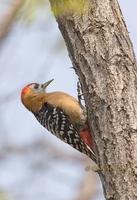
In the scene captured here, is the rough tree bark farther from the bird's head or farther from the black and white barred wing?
the bird's head

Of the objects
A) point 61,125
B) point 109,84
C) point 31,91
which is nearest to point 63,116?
point 61,125

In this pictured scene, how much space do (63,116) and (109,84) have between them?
1.97m

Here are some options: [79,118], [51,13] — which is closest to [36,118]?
[79,118]

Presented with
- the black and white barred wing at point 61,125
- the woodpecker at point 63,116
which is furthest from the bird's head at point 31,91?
the black and white barred wing at point 61,125

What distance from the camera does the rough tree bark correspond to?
4.30 meters

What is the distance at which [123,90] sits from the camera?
438cm

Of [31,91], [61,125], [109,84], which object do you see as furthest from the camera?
[31,91]

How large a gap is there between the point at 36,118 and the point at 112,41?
2.83 metres

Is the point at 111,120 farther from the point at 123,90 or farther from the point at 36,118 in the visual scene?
the point at 36,118

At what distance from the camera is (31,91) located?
7.34 m

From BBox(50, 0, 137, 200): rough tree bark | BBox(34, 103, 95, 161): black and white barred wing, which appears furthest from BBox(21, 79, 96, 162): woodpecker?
BBox(50, 0, 137, 200): rough tree bark

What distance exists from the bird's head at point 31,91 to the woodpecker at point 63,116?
0.02m

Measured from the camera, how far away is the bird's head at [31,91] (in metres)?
7.25

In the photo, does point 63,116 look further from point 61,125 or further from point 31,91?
point 31,91
